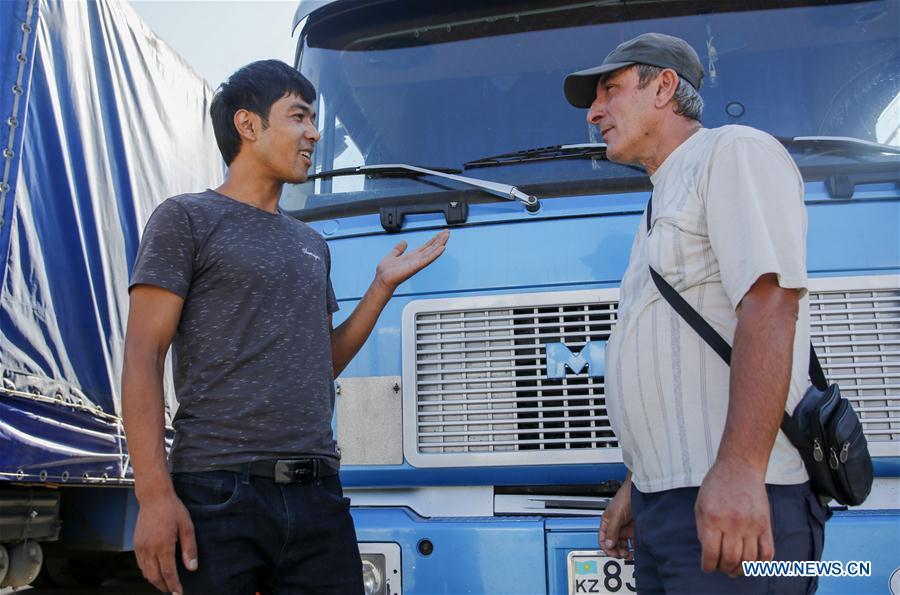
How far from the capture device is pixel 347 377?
2871 millimetres

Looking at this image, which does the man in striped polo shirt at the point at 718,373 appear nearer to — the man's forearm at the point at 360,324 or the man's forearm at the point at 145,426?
the man's forearm at the point at 360,324

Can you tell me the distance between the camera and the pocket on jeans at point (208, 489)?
1.89 meters

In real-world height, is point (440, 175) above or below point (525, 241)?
above

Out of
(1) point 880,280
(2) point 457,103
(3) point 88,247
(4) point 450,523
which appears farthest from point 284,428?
(3) point 88,247

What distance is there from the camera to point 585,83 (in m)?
2.30

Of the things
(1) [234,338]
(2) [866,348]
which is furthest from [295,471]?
(2) [866,348]

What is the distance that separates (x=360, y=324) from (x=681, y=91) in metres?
1.06

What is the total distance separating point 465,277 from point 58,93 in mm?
2216

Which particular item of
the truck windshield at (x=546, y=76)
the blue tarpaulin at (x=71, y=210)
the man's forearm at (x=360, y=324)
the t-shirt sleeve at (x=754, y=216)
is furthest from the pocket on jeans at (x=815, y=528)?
the blue tarpaulin at (x=71, y=210)

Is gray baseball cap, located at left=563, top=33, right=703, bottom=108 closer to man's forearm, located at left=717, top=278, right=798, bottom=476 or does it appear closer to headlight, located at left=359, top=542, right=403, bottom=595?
man's forearm, located at left=717, top=278, right=798, bottom=476

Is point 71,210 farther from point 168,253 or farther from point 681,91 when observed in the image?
point 681,91

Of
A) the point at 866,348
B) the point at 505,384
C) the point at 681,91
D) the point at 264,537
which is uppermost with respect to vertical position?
the point at 681,91

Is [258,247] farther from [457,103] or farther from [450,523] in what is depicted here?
[457,103]

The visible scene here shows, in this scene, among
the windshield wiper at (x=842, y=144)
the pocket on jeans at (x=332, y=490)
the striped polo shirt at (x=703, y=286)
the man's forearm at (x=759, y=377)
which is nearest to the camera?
the man's forearm at (x=759, y=377)
